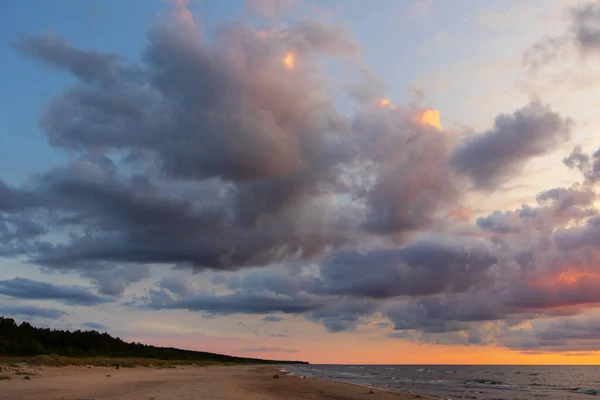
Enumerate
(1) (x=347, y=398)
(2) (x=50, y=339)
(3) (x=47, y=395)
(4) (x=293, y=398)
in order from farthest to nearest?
1. (2) (x=50, y=339)
2. (1) (x=347, y=398)
3. (4) (x=293, y=398)
4. (3) (x=47, y=395)

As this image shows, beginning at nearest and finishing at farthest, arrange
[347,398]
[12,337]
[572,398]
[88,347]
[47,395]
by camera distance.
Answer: [47,395]
[347,398]
[572,398]
[12,337]
[88,347]

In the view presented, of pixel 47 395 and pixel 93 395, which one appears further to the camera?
pixel 93 395

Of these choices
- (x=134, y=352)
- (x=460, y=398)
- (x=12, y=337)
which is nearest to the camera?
(x=460, y=398)

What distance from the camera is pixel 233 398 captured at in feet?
120

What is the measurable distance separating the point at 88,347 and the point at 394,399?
12210 cm

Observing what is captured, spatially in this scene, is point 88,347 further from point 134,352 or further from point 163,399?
point 163,399

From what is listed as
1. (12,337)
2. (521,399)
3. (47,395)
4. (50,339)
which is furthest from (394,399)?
(50,339)

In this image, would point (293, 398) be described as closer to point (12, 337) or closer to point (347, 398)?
point (347, 398)

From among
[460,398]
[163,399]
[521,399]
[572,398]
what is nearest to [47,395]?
[163,399]

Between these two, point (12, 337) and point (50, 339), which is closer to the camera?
point (12, 337)

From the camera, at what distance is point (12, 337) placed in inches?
4705

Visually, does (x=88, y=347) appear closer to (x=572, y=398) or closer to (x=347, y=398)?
(x=347, y=398)

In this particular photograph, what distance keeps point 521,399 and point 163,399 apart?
43.9 metres

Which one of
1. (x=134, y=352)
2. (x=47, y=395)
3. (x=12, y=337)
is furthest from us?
(x=134, y=352)
